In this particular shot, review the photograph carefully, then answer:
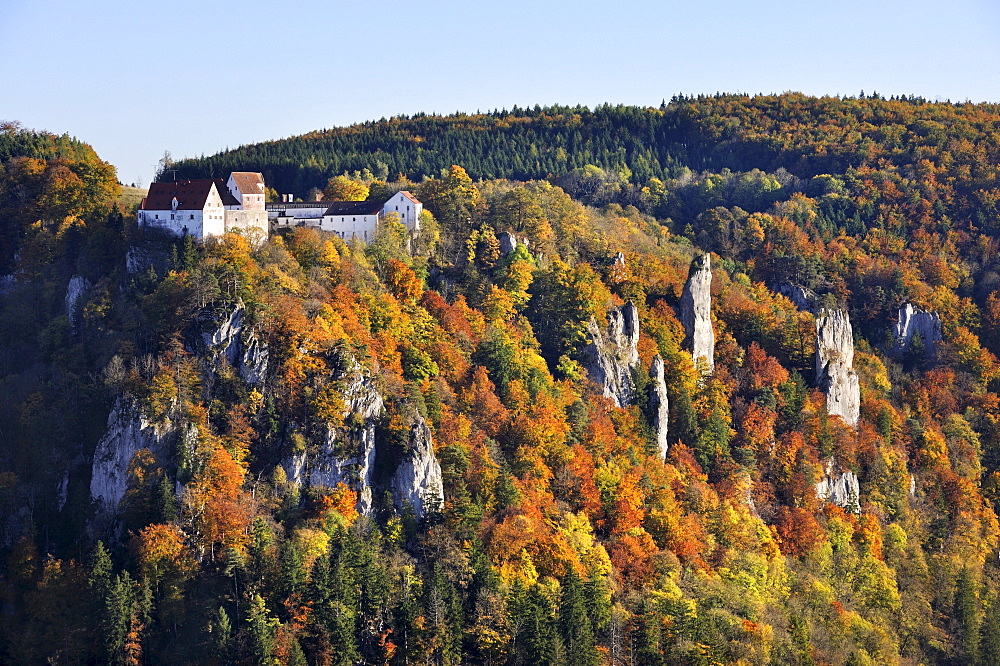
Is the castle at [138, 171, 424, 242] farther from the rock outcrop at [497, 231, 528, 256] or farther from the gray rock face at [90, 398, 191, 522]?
the gray rock face at [90, 398, 191, 522]

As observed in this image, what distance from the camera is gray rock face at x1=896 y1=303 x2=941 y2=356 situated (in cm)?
11900

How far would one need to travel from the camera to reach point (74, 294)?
86938mm

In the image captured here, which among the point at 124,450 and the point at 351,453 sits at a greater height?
the point at 124,450

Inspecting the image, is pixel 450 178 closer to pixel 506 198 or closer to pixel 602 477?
pixel 506 198

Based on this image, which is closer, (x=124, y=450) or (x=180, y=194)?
(x=124, y=450)

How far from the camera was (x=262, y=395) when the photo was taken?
77688 mm

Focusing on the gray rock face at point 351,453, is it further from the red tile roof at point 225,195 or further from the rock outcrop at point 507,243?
the rock outcrop at point 507,243

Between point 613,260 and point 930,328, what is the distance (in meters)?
33.3

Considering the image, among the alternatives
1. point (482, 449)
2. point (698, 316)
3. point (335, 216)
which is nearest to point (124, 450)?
point (482, 449)

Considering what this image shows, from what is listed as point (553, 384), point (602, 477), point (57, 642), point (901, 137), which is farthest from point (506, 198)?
point (901, 137)

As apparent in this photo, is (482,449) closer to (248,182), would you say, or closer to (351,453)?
(351,453)

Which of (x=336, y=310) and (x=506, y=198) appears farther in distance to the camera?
(x=506, y=198)

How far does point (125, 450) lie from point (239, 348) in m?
8.53

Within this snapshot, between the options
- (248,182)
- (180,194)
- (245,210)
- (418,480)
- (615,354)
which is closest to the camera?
(418,480)
